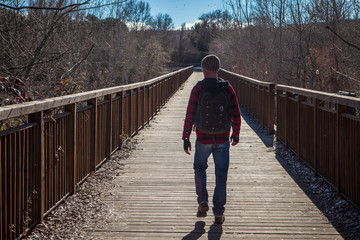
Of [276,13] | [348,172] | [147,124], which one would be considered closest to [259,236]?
[348,172]

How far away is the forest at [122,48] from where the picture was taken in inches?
310

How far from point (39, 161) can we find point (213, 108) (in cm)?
181

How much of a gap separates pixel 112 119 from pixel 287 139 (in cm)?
357

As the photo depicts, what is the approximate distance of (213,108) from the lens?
15.5 ft

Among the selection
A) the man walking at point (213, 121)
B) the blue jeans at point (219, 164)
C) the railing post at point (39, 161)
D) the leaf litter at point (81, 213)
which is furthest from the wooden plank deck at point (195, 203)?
the railing post at point (39, 161)

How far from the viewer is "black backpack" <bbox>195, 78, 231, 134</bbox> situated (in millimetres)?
4713

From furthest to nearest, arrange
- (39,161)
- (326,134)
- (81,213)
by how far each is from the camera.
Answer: (326,134) < (81,213) < (39,161)

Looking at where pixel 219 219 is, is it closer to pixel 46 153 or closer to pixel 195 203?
pixel 195 203

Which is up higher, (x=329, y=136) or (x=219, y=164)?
(x=329, y=136)

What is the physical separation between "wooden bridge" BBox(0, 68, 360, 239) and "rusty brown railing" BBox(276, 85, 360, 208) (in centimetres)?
1

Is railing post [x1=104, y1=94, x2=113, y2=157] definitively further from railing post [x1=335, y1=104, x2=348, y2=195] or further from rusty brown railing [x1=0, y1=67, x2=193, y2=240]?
railing post [x1=335, y1=104, x2=348, y2=195]

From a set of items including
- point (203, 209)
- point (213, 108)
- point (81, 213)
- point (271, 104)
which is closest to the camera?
point (213, 108)

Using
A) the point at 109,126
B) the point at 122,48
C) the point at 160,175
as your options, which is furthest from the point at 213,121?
the point at 122,48

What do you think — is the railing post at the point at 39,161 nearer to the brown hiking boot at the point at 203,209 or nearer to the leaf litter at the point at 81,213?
the leaf litter at the point at 81,213
